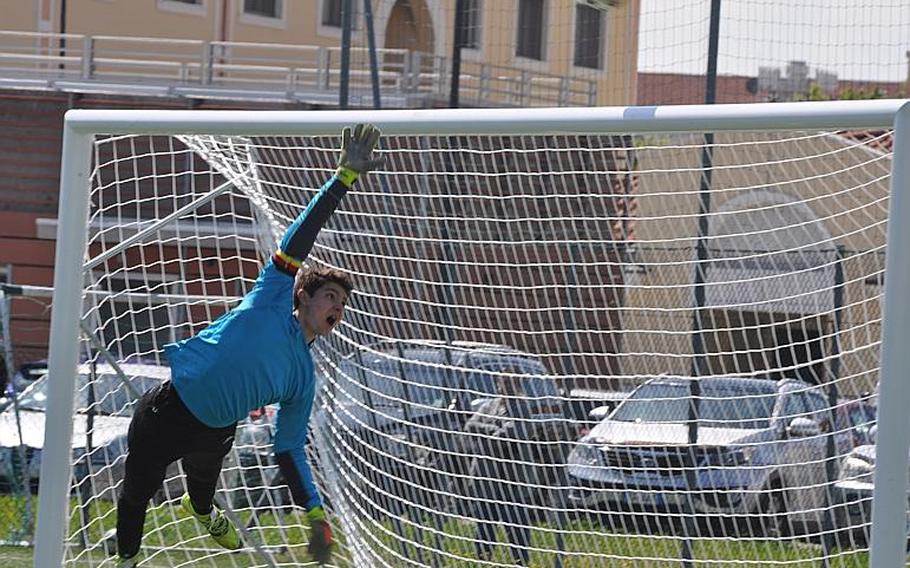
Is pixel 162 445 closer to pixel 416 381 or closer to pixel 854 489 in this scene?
pixel 416 381

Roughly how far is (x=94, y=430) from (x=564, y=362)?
2664 millimetres

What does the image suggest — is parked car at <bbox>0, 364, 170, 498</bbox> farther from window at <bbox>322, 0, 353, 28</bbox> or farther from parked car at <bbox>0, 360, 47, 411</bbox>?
window at <bbox>322, 0, 353, 28</bbox>

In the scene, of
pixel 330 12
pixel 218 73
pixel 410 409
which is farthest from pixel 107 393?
pixel 330 12

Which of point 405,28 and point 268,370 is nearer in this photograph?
point 268,370

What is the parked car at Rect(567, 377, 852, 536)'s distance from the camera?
664 cm

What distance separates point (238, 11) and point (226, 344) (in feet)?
81.4

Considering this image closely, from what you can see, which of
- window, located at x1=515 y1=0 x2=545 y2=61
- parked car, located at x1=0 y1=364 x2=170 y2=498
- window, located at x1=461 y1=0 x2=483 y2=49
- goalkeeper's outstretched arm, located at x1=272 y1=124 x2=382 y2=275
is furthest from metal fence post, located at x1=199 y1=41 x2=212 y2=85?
goalkeeper's outstretched arm, located at x1=272 y1=124 x2=382 y2=275

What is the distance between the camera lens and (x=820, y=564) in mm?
7156

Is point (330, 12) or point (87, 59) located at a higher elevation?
point (330, 12)

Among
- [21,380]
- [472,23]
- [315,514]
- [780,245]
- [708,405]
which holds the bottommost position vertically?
[21,380]

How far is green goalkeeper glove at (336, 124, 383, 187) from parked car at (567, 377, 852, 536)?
2.10 m

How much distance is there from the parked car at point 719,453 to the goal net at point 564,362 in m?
0.02

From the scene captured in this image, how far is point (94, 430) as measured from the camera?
840 centimetres

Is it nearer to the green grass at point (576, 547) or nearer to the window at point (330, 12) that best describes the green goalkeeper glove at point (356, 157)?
the green grass at point (576, 547)
